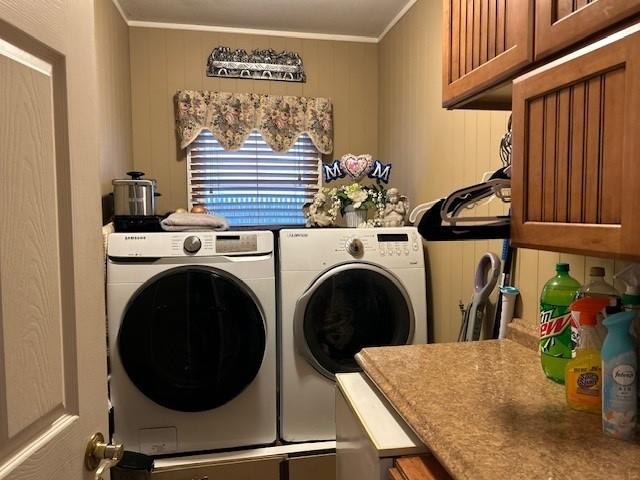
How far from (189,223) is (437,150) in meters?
1.26

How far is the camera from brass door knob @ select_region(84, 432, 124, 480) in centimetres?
92

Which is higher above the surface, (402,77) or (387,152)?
(402,77)

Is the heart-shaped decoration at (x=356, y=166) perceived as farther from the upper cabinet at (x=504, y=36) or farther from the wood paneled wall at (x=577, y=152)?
the wood paneled wall at (x=577, y=152)

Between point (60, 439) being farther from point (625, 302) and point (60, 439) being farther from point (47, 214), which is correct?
point (625, 302)

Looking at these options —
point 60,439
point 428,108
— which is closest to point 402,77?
point 428,108

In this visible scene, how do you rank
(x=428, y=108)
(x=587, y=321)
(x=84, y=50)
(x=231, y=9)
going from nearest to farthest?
(x=84, y=50) → (x=587, y=321) → (x=428, y=108) → (x=231, y=9)

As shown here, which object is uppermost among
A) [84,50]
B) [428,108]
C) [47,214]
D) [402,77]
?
[402,77]

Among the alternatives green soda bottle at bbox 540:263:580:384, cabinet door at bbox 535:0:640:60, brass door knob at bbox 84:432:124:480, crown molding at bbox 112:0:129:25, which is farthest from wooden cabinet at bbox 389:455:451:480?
crown molding at bbox 112:0:129:25

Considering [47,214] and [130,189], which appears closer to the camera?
[47,214]

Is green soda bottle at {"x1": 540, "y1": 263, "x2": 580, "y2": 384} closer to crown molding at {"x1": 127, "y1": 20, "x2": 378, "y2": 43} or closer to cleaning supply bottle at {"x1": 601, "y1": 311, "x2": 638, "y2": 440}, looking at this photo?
cleaning supply bottle at {"x1": 601, "y1": 311, "x2": 638, "y2": 440}

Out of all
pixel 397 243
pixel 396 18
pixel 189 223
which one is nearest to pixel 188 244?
pixel 189 223

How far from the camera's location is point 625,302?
3.39ft

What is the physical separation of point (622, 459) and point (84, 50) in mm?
1248

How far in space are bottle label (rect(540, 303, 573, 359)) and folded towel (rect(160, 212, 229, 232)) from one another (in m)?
1.54
